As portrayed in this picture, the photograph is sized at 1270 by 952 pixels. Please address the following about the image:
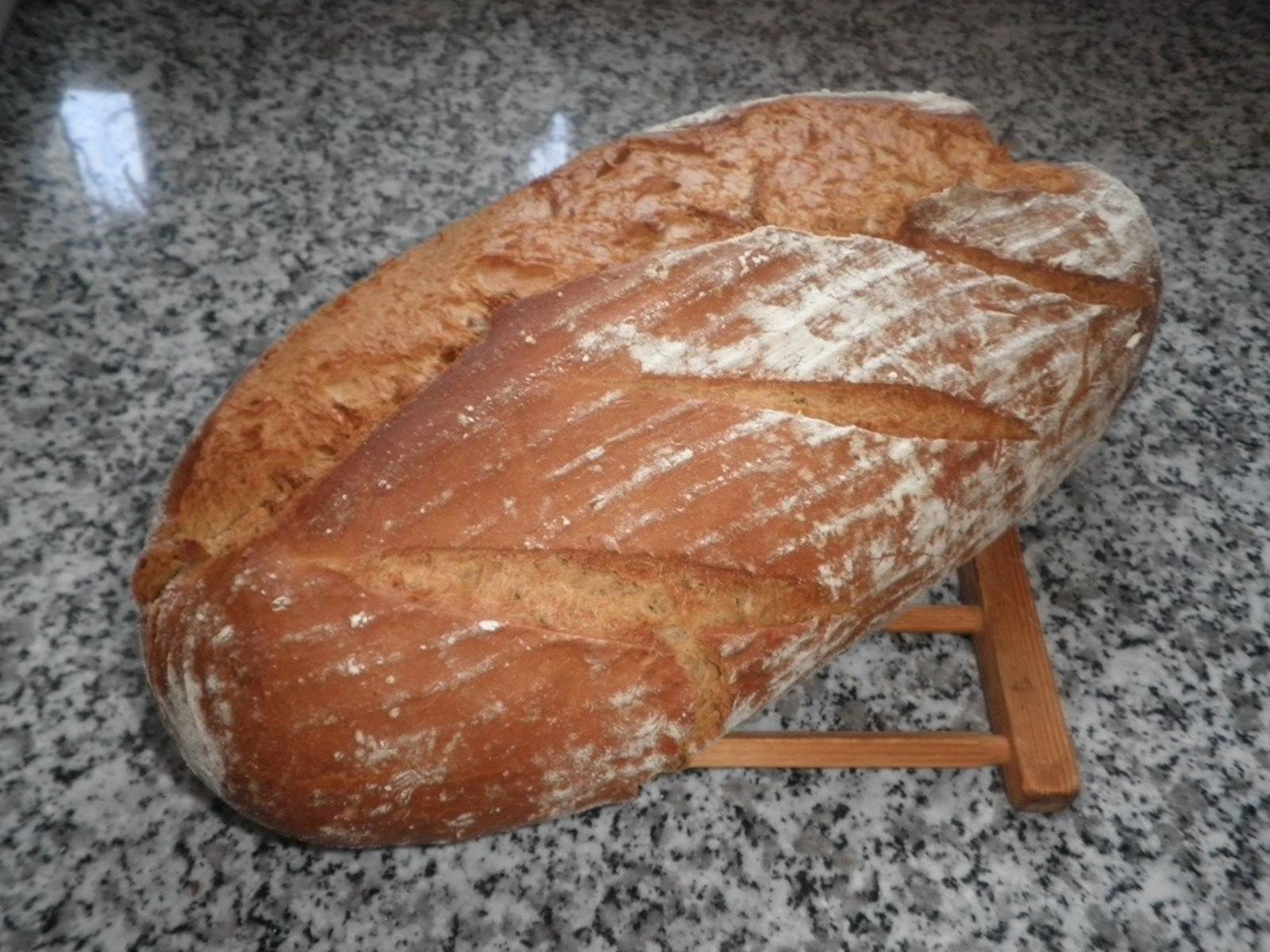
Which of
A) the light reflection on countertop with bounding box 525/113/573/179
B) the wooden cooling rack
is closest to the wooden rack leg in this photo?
the wooden cooling rack

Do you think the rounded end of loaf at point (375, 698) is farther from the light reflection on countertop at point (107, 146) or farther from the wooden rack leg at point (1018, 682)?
the light reflection on countertop at point (107, 146)

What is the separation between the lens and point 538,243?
37.2 inches

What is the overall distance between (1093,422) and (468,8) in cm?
130

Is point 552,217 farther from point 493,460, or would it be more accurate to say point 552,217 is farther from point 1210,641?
point 1210,641

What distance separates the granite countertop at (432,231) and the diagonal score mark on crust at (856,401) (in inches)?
11.7

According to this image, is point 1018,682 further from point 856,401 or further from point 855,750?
point 856,401

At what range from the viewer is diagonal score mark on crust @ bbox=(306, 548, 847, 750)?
79cm

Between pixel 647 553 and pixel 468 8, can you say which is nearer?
pixel 647 553

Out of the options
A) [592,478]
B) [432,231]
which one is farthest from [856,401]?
[432,231]

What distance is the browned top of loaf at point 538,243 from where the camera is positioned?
2.78 ft

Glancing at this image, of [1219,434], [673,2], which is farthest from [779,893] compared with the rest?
[673,2]

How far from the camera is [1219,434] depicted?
1318mm

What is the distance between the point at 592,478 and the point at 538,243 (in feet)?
0.83

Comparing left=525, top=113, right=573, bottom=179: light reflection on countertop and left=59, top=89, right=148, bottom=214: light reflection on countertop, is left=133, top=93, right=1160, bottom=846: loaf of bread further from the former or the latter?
left=59, top=89, right=148, bottom=214: light reflection on countertop
